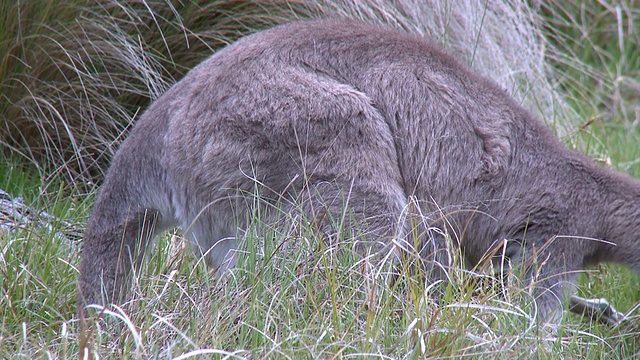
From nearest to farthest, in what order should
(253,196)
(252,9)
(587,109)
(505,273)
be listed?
(253,196), (505,273), (252,9), (587,109)

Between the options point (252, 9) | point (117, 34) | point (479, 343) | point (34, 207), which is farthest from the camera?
point (252, 9)

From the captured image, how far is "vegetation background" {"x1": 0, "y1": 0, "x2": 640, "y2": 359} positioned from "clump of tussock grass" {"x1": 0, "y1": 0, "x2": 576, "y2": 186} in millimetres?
14

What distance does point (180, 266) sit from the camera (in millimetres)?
3740

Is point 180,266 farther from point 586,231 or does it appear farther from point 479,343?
Result: point 586,231

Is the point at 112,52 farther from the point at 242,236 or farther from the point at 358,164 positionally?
the point at 358,164

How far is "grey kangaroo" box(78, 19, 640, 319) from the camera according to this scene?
140 inches

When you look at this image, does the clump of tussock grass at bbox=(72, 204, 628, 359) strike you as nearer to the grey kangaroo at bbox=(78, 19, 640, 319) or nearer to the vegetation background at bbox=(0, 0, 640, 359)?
the vegetation background at bbox=(0, 0, 640, 359)

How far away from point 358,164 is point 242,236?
0.61 meters

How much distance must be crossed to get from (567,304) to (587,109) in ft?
13.5

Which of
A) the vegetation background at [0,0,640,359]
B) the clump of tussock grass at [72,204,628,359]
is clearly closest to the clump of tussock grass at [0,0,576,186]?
the vegetation background at [0,0,640,359]

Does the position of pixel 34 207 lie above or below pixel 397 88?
below

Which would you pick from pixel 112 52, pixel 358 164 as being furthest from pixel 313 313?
pixel 112 52

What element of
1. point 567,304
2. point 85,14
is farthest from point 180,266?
point 85,14

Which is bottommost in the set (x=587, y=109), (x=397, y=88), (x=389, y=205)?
(x=587, y=109)
